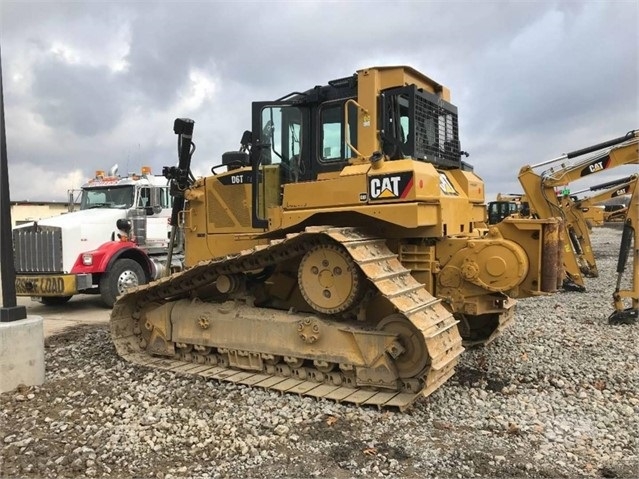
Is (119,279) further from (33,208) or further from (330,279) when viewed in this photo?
(33,208)

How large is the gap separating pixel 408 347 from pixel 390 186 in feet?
5.31

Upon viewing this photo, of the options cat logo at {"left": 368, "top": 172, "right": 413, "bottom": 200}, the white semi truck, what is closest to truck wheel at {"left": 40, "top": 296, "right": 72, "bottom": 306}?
the white semi truck

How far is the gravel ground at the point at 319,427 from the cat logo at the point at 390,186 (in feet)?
6.74

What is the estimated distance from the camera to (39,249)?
10.7 m

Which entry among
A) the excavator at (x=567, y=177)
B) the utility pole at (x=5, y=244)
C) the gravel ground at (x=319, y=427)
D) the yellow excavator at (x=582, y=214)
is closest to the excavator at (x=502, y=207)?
the yellow excavator at (x=582, y=214)

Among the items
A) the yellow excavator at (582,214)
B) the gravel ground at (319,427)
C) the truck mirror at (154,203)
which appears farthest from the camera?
the yellow excavator at (582,214)

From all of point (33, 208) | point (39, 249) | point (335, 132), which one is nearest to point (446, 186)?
point (335, 132)

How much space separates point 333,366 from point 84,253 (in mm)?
7245

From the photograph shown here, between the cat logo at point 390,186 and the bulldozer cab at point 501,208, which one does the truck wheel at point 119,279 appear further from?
the bulldozer cab at point 501,208

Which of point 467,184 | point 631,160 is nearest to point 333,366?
point 467,184

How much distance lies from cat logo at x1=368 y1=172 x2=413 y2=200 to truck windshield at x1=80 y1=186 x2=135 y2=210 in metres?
8.27

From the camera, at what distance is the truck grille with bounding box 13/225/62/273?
10.6 m

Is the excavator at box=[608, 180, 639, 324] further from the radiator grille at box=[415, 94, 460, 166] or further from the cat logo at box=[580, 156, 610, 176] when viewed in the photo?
the radiator grille at box=[415, 94, 460, 166]

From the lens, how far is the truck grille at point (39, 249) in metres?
10.6
